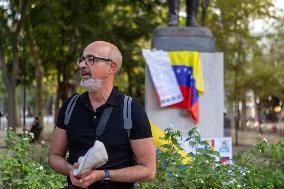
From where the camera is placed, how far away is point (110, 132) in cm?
281

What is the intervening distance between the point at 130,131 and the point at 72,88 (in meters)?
27.7

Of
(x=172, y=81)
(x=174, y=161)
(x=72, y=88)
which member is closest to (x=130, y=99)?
(x=174, y=161)

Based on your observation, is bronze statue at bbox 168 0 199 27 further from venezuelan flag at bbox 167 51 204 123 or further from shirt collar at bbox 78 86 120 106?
shirt collar at bbox 78 86 120 106

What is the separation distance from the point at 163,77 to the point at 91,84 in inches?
253

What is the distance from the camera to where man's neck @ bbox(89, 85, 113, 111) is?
2.89 m

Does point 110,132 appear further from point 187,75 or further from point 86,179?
point 187,75

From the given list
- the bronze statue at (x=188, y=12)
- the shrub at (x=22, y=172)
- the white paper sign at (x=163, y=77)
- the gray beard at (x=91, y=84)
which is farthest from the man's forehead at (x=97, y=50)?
the bronze statue at (x=188, y=12)

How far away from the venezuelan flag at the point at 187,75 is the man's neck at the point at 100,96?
6455mm

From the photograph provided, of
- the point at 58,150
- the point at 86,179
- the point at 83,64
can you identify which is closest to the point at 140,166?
the point at 86,179

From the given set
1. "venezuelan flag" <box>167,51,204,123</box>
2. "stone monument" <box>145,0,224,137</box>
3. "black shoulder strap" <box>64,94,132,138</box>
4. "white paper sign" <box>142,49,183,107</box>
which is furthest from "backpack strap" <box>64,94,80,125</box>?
"stone monument" <box>145,0,224,137</box>

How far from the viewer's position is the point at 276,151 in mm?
5664

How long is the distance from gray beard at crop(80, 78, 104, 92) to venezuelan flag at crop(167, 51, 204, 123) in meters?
6.53

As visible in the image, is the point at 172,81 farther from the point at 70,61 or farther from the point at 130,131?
the point at 70,61

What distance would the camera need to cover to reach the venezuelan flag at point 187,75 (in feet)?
30.6
